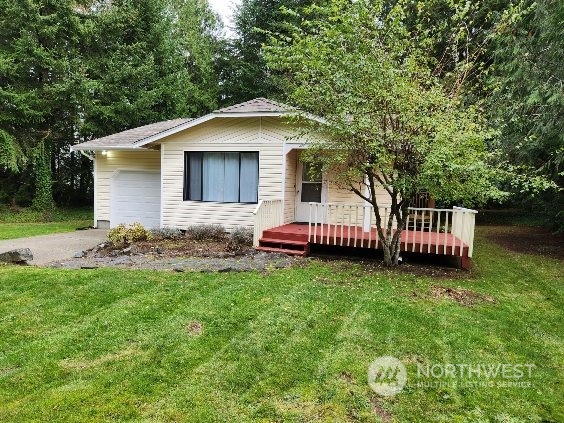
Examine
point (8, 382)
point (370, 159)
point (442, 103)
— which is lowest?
point (8, 382)

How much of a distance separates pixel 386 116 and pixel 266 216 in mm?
3861

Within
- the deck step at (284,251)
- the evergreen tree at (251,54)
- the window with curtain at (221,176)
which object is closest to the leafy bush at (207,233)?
the window with curtain at (221,176)

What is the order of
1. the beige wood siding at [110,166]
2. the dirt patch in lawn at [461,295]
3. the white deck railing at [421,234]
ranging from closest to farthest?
1. the dirt patch in lawn at [461,295]
2. the white deck railing at [421,234]
3. the beige wood siding at [110,166]

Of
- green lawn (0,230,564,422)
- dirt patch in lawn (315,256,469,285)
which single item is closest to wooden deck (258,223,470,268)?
dirt patch in lawn (315,256,469,285)

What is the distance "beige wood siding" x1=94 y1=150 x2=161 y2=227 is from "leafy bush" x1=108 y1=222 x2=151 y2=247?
11.4 ft

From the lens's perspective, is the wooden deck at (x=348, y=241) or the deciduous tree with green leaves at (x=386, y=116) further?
the wooden deck at (x=348, y=241)

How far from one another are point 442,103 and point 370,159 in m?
1.45

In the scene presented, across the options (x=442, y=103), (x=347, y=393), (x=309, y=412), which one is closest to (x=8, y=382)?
(x=309, y=412)

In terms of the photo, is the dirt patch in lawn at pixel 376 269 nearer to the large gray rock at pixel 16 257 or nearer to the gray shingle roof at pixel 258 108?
the gray shingle roof at pixel 258 108

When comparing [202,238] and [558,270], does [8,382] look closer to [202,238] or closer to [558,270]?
[202,238]

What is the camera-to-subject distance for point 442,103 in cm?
653

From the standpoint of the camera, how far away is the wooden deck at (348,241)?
7801mm

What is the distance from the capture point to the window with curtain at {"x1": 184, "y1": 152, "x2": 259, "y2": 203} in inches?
423

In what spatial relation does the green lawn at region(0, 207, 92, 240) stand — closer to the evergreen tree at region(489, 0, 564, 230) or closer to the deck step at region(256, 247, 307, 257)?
the deck step at region(256, 247, 307, 257)
